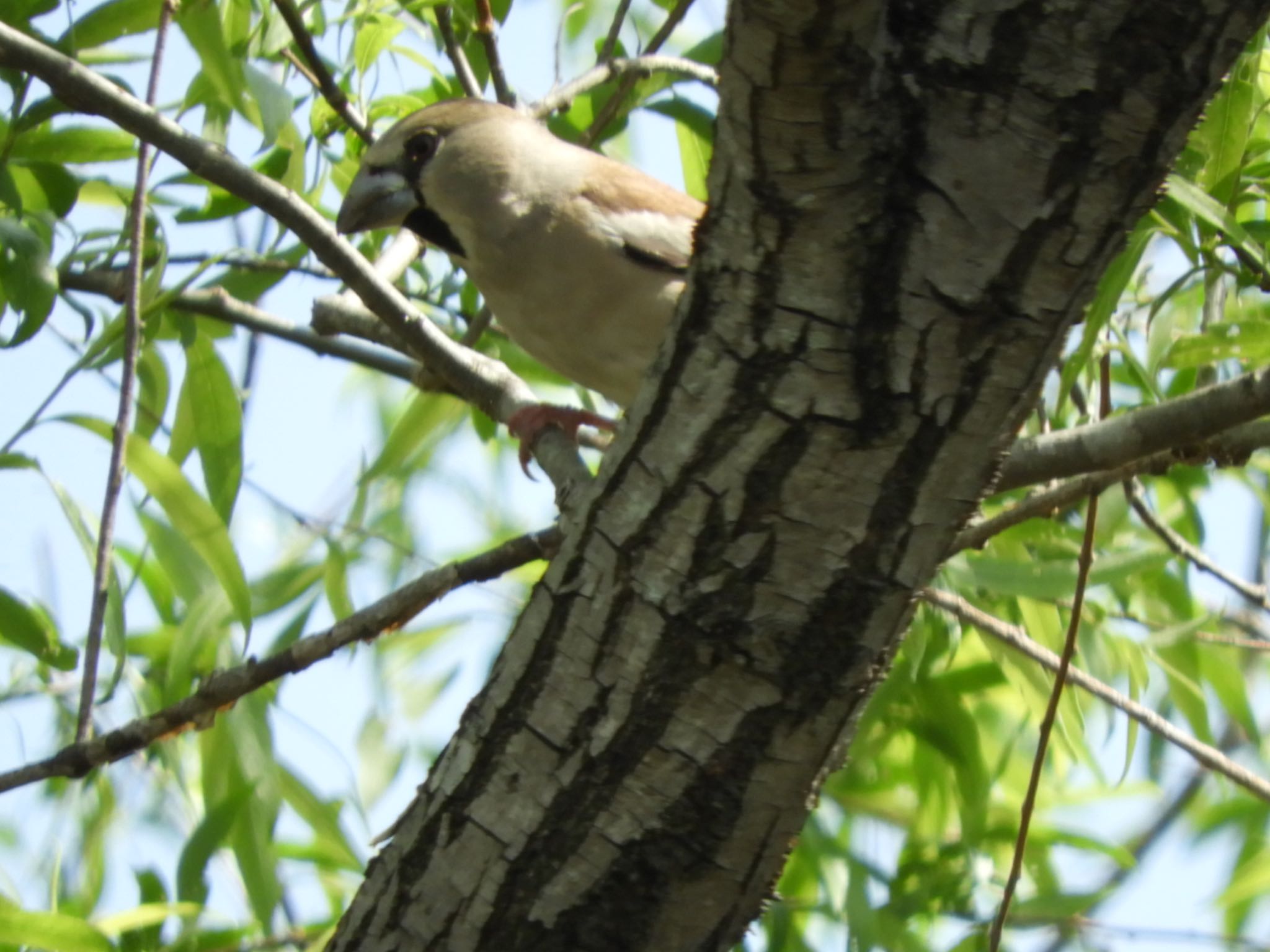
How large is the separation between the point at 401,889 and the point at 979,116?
1.13m

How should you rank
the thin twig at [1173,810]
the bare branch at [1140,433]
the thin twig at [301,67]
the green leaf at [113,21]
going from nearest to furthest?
the bare branch at [1140,433], the green leaf at [113,21], the thin twig at [301,67], the thin twig at [1173,810]

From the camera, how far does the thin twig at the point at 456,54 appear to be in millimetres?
2984

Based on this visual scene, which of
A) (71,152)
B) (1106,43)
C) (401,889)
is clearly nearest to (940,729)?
(401,889)

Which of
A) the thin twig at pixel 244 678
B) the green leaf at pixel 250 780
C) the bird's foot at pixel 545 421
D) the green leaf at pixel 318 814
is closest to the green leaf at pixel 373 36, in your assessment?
the bird's foot at pixel 545 421

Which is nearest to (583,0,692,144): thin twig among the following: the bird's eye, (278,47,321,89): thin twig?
the bird's eye

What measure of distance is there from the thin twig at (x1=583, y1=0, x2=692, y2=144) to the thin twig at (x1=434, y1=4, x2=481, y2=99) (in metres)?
0.30

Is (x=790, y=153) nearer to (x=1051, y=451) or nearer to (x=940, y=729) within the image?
(x=1051, y=451)

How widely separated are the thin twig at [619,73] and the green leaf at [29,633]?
1653 mm

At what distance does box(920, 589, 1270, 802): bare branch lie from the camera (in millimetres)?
2479

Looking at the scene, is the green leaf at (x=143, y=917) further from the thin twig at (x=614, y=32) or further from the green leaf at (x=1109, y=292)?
the thin twig at (x=614, y=32)

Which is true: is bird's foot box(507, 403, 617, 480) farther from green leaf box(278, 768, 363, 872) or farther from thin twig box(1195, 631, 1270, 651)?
thin twig box(1195, 631, 1270, 651)

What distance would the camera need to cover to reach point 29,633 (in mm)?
2312

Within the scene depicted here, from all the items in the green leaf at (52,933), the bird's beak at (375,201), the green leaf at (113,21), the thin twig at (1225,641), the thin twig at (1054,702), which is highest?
the bird's beak at (375,201)

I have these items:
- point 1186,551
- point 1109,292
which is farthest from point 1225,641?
point 1109,292
